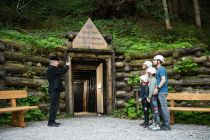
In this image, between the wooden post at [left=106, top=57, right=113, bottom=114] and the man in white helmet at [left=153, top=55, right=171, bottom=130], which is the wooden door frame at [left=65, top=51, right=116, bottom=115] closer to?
the wooden post at [left=106, top=57, right=113, bottom=114]

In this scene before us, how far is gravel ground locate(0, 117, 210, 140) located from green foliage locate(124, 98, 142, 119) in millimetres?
1326

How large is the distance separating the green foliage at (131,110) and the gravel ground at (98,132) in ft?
4.35

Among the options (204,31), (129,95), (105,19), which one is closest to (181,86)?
(129,95)

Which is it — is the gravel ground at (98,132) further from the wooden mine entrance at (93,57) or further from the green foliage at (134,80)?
the green foliage at (134,80)

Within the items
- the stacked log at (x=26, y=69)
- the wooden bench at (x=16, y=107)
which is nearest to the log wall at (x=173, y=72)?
the stacked log at (x=26, y=69)

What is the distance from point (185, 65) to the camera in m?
10.6

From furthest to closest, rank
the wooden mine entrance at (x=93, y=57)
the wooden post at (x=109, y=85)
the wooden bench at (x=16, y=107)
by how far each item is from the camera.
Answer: the wooden post at (x=109, y=85)
the wooden mine entrance at (x=93, y=57)
the wooden bench at (x=16, y=107)

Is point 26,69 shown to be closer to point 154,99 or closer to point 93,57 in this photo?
point 93,57

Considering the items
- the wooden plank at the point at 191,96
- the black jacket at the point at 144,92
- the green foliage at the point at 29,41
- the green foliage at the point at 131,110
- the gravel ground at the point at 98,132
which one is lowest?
the gravel ground at the point at 98,132

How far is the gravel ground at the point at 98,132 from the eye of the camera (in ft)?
23.0

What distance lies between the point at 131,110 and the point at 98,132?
10.7 ft

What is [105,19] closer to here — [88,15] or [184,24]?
[88,15]

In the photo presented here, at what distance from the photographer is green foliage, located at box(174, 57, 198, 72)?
10538 mm

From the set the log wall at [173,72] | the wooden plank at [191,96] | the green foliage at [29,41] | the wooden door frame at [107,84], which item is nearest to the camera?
the wooden plank at [191,96]
